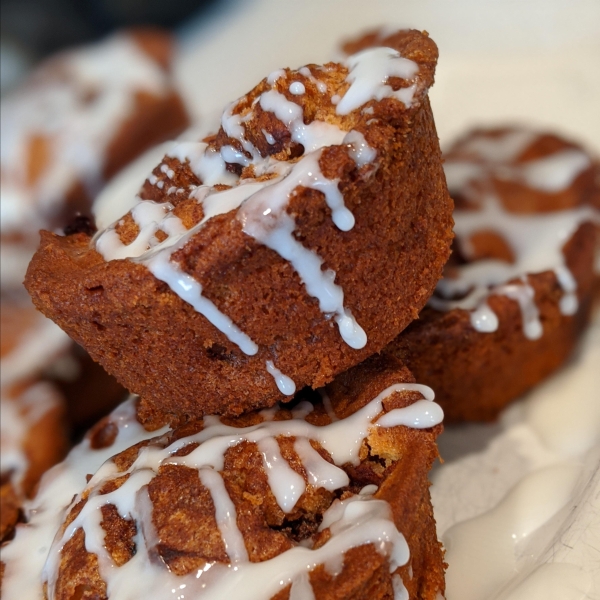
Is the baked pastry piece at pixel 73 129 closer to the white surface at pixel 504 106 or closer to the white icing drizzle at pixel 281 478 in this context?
the white surface at pixel 504 106

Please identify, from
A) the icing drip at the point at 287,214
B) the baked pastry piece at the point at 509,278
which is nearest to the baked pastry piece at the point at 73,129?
the icing drip at the point at 287,214

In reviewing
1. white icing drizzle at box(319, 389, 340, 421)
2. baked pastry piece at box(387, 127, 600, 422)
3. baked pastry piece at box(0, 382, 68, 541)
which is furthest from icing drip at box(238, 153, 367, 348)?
baked pastry piece at box(0, 382, 68, 541)

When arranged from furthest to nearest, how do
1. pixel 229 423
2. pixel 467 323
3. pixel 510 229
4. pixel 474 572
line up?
pixel 510 229 → pixel 467 323 → pixel 474 572 → pixel 229 423

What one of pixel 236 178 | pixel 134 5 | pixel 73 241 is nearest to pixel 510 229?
pixel 236 178

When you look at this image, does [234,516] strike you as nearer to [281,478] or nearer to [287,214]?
[281,478]

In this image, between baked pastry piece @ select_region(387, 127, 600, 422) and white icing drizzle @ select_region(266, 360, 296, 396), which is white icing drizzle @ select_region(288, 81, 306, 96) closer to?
white icing drizzle @ select_region(266, 360, 296, 396)

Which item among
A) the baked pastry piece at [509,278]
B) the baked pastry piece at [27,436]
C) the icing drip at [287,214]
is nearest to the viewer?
the icing drip at [287,214]

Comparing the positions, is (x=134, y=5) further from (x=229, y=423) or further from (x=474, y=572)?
(x=474, y=572)
